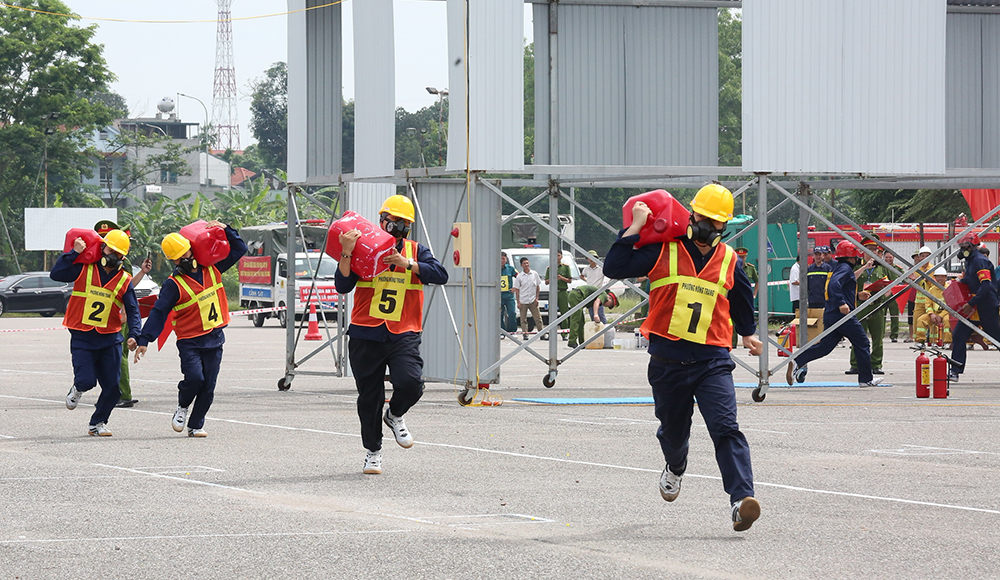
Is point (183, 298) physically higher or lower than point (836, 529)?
higher

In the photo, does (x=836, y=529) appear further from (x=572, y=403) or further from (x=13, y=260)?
(x=13, y=260)

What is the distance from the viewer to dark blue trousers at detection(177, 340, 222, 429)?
12.0 meters

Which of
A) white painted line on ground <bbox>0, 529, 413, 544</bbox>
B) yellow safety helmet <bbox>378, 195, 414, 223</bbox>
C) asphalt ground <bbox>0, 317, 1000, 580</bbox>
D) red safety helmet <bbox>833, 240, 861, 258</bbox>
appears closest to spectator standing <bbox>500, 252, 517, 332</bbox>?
red safety helmet <bbox>833, 240, 861, 258</bbox>

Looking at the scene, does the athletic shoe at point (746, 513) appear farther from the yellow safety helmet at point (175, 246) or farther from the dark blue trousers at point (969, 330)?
the dark blue trousers at point (969, 330)

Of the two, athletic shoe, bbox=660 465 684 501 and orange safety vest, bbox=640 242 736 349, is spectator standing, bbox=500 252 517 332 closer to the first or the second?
athletic shoe, bbox=660 465 684 501

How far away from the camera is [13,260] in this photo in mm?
60844

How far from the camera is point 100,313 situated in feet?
42.0

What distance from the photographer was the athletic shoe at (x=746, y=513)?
719 centimetres

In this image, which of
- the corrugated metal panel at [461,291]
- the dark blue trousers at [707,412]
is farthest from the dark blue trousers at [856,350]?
the dark blue trousers at [707,412]

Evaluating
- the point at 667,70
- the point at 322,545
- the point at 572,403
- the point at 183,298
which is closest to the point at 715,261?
the point at 322,545

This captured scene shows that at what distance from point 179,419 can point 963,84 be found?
1373 cm

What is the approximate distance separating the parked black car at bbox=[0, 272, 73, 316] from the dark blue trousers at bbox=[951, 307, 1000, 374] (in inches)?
1239

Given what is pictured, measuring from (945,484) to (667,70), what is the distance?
39.9 ft

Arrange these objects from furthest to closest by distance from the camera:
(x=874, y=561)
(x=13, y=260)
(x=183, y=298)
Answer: (x=13, y=260) → (x=183, y=298) → (x=874, y=561)
